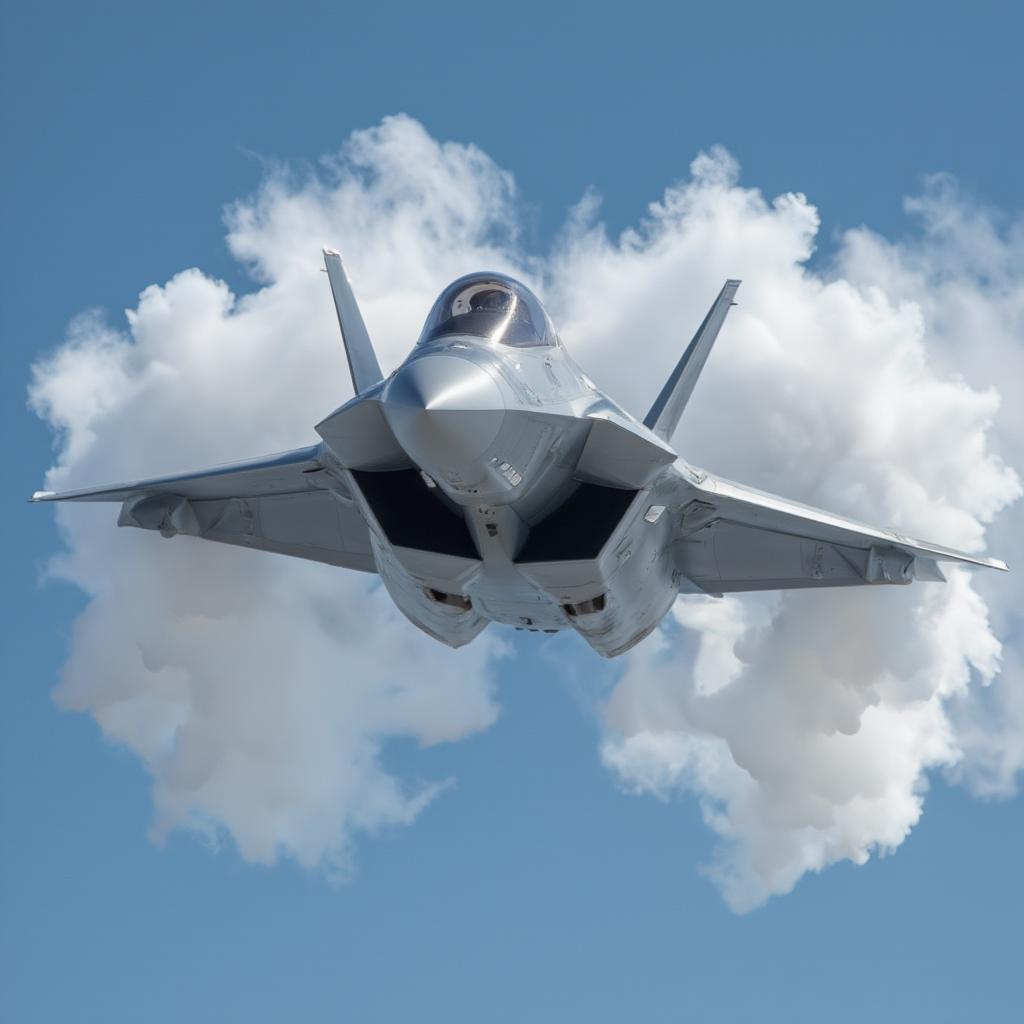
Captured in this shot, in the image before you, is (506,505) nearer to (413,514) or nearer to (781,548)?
(413,514)

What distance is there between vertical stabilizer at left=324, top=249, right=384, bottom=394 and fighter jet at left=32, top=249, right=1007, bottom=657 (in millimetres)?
30

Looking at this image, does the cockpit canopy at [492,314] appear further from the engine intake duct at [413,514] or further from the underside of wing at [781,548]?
the underside of wing at [781,548]

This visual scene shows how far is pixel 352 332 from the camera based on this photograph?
20219mm

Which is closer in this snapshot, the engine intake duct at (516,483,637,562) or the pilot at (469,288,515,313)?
the engine intake duct at (516,483,637,562)

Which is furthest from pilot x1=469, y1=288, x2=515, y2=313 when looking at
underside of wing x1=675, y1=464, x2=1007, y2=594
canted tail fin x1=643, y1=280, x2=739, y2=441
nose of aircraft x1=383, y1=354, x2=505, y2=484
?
canted tail fin x1=643, y1=280, x2=739, y2=441

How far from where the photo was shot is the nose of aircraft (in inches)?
521

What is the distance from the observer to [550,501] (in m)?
15.8

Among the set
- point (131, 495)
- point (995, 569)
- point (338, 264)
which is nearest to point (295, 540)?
point (131, 495)

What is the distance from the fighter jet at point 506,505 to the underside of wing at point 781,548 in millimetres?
26

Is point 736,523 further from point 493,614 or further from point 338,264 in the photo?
point 338,264

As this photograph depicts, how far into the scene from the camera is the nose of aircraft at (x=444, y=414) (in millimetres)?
13242

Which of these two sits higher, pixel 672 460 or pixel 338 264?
pixel 338 264

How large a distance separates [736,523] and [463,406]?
6284 mm

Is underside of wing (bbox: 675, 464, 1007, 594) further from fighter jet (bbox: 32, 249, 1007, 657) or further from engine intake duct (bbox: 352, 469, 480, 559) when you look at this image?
engine intake duct (bbox: 352, 469, 480, 559)
